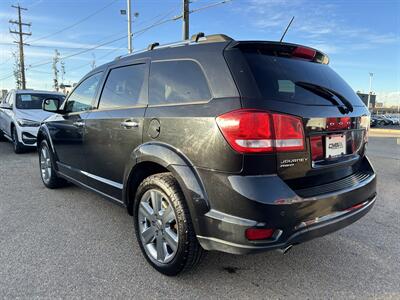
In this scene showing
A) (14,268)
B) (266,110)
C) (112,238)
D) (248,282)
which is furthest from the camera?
(112,238)

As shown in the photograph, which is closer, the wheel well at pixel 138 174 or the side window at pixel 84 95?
the wheel well at pixel 138 174

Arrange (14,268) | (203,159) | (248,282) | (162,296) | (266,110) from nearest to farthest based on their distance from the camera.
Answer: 1. (266,110)
2. (203,159)
3. (162,296)
4. (248,282)
5. (14,268)

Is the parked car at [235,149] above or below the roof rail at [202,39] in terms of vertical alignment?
below

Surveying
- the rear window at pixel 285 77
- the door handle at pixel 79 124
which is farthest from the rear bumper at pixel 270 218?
the door handle at pixel 79 124

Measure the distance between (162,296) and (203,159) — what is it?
1058 millimetres

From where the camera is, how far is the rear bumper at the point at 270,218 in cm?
207

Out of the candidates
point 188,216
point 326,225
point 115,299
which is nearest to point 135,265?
point 115,299

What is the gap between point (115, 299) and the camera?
7.78ft

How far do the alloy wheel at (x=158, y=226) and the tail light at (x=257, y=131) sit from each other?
30.9 inches

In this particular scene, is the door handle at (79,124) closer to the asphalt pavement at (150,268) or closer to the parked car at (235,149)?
the parked car at (235,149)

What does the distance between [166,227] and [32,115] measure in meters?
7.21

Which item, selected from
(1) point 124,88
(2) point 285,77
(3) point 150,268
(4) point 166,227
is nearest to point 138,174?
(4) point 166,227

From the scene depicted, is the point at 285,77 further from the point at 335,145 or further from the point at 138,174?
the point at 138,174

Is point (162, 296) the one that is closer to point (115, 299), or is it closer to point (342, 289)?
point (115, 299)
